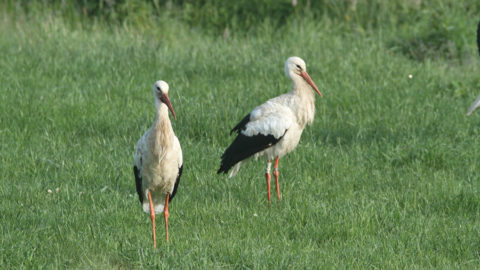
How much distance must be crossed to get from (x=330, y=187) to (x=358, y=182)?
323mm

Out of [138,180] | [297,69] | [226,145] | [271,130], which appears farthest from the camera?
[226,145]

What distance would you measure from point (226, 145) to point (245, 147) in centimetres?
114

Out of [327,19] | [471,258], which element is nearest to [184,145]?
[471,258]

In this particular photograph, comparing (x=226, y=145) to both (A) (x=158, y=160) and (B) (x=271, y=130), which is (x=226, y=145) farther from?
(A) (x=158, y=160)

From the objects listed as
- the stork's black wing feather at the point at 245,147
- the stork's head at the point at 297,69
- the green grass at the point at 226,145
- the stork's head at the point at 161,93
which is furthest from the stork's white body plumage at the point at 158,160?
the stork's head at the point at 297,69

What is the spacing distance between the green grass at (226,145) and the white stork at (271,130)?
254mm

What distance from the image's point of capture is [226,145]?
7.38 metres

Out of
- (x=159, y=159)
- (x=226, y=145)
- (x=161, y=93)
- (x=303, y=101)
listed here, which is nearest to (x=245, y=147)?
(x=303, y=101)

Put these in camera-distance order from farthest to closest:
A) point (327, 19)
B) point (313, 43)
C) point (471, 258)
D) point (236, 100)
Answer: point (327, 19) < point (313, 43) < point (236, 100) < point (471, 258)

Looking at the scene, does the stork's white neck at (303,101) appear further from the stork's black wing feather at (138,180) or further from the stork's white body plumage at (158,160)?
the stork's black wing feather at (138,180)

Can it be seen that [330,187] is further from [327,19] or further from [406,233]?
[327,19]

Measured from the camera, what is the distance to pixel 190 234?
17.3ft

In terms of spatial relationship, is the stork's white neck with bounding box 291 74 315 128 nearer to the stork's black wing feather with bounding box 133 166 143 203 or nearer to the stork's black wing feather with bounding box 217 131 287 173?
the stork's black wing feather with bounding box 217 131 287 173

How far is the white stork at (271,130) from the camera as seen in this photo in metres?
6.20
